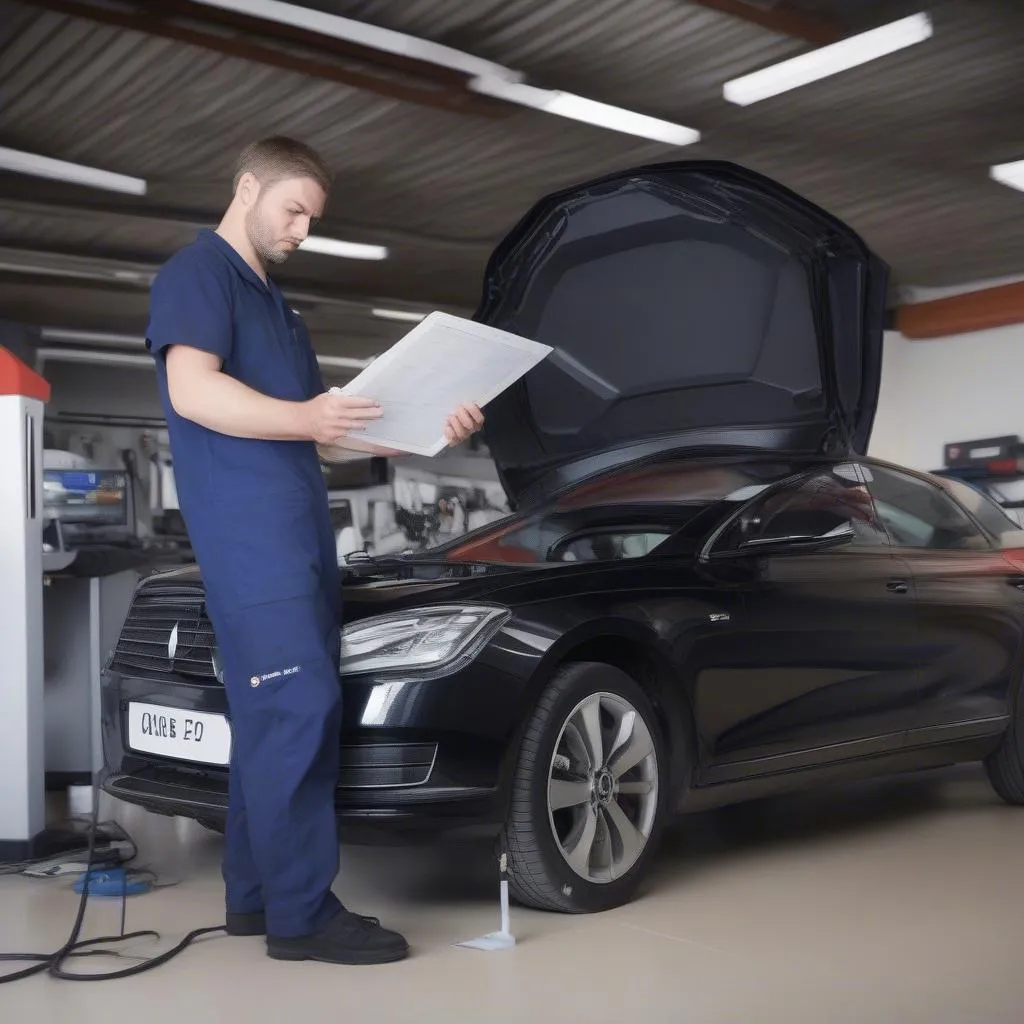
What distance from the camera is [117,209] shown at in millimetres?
10875

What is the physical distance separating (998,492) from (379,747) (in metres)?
11.3

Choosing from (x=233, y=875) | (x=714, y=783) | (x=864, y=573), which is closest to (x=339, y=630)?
(x=233, y=875)

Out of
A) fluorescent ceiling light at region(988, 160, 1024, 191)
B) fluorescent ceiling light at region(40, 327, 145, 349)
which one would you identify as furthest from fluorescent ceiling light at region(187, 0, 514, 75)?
fluorescent ceiling light at region(40, 327, 145, 349)

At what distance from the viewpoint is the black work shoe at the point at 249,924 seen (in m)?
2.80

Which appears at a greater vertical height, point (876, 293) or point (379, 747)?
point (876, 293)

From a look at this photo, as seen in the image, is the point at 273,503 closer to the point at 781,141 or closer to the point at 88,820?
the point at 88,820

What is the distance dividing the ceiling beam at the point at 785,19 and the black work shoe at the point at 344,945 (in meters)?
5.73

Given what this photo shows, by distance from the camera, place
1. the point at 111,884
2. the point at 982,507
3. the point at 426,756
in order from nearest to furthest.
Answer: the point at 426,756, the point at 111,884, the point at 982,507

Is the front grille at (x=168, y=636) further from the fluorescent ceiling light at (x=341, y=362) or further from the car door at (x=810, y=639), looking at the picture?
the fluorescent ceiling light at (x=341, y=362)

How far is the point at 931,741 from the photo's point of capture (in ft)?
12.2

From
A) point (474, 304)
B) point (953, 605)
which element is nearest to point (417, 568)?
point (953, 605)

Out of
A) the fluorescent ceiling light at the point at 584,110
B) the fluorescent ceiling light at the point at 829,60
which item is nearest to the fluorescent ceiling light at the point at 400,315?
the fluorescent ceiling light at the point at 584,110

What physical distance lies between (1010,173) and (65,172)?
7066mm

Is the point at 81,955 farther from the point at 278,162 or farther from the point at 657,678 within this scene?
the point at 278,162
